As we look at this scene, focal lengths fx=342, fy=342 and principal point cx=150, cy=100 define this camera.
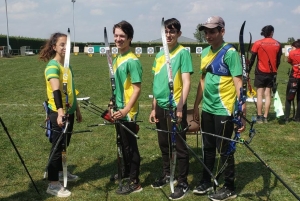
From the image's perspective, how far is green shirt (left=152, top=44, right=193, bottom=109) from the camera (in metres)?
3.60

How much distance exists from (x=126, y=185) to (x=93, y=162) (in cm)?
120

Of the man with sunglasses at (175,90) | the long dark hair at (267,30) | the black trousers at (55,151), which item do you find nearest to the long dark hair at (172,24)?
the man with sunglasses at (175,90)

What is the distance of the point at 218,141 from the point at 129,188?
3.79 feet

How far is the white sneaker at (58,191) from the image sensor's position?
3877 mm

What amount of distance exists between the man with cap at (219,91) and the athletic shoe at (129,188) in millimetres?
669

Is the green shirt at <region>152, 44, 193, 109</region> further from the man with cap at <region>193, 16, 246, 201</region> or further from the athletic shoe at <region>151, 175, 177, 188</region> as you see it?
the athletic shoe at <region>151, 175, 177, 188</region>

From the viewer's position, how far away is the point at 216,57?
11.5ft

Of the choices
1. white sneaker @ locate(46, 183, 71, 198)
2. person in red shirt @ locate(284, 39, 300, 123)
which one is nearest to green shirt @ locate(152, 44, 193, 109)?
white sneaker @ locate(46, 183, 71, 198)

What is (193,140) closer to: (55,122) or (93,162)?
(93,162)

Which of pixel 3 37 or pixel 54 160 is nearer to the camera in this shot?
pixel 54 160

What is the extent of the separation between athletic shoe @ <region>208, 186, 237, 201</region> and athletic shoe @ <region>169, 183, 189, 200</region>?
0.28 m

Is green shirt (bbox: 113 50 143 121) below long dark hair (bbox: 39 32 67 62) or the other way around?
below

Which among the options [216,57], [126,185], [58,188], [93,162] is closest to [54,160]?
[58,188]

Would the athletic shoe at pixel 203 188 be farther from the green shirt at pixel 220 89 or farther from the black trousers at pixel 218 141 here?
the green shirt at pixel 220 89
